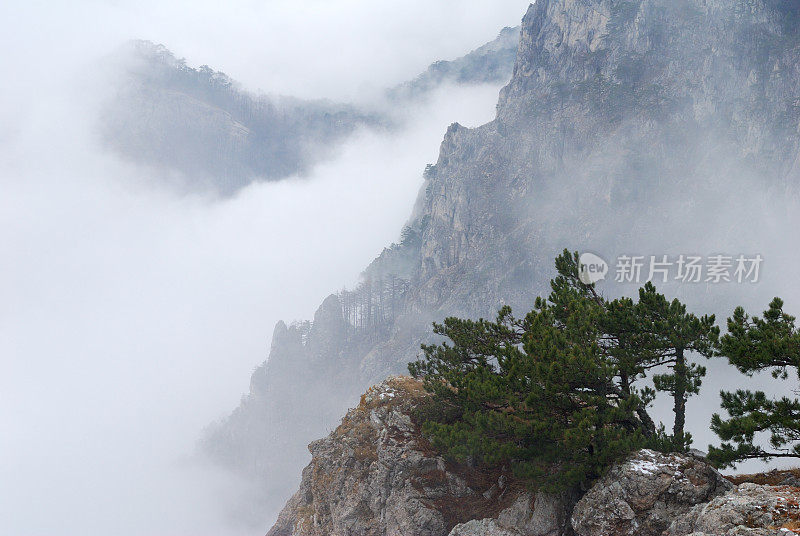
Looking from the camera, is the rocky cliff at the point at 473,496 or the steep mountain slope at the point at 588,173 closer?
the rocky cliff at the point at 473,496

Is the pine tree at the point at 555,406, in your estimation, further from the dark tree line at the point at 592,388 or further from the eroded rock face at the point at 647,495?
the eroded rock face at the point at 647,495

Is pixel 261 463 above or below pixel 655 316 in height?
above

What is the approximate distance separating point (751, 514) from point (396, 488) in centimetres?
1620

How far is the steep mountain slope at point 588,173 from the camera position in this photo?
136m

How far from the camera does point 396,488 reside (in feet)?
81.5

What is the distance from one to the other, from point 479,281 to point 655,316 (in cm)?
15037

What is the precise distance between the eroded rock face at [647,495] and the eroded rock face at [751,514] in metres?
1.84

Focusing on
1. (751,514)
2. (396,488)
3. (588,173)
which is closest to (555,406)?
(751,514)

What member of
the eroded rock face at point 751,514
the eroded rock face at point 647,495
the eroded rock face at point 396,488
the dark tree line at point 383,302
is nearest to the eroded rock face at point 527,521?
Answer: the eroded rock face at point 396,488

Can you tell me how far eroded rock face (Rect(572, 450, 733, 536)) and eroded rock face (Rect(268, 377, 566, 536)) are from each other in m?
2.26

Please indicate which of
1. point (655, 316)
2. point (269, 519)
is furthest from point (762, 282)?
point (269, 519)

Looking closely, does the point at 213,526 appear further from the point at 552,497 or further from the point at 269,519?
the point at 552,497

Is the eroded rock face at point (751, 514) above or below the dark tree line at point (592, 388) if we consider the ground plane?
below

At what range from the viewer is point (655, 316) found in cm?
1912
